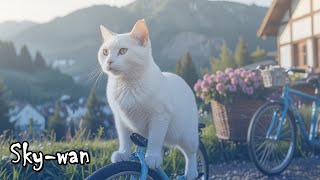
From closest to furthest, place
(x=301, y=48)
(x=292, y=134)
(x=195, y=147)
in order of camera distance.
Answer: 1. (x=195, y=147)
2. (x=292, y=134)
3. (x=301, y=48)

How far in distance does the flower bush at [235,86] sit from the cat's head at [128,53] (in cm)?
295

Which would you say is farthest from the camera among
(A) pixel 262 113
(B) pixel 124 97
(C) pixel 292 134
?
(C) pixel 292 134

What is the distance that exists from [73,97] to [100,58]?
35.9 metres

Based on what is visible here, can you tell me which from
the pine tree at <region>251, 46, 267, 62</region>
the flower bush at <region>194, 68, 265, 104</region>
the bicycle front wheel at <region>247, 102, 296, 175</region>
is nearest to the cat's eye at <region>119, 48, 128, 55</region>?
the bicycle front wheel at <region>247, 102, 296, 175</region>

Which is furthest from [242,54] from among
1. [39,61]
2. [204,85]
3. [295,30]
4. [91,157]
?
[39,61]

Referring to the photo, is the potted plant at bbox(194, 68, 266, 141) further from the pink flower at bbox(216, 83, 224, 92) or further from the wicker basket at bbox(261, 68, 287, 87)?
the wicker basket at bbox(261, 68, 287, 87)

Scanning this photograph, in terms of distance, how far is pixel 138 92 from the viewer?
169cm

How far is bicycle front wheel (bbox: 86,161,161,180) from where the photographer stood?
1.52 m

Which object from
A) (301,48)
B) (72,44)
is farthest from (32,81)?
(301,48)

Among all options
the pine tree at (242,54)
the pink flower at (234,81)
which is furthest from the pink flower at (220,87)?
the pine tree at (242,54)

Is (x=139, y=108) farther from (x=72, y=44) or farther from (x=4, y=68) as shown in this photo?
(x=4, y=68)

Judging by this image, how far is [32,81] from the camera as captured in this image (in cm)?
4688

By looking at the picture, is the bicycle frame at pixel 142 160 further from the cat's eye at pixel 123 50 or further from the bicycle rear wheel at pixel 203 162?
the bicycle rear wheel at pixel 203 162

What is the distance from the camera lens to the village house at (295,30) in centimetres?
1132
